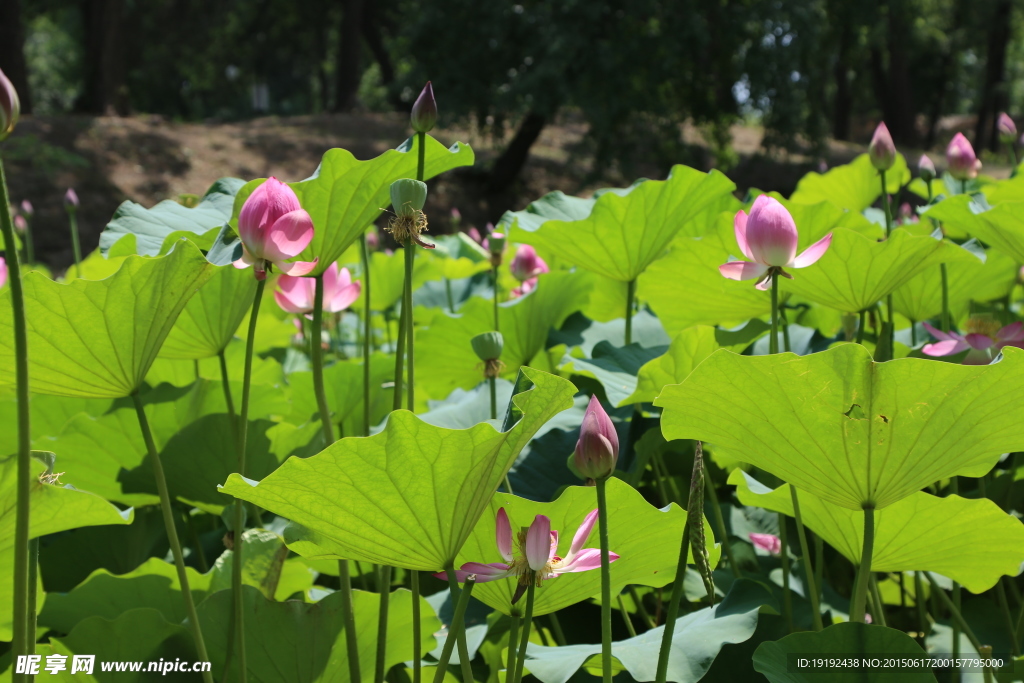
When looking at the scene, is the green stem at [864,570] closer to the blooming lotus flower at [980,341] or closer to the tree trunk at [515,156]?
the blooming lotus flower at [980,341]

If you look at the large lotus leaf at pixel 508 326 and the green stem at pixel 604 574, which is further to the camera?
the large lotus leaf at pixel 508 326

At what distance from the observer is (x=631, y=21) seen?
341 inches

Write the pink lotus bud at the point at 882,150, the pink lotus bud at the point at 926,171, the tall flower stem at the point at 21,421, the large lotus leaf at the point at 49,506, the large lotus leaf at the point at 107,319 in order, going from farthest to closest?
the pink lotus bud at the point at 926,171 < the pink lotus bud at the point at 882,150 < the large lotus leaf at the point at 107,319 < the large lotus leaf at the point at 49,506 < the tall flower stem at the point at 21,421

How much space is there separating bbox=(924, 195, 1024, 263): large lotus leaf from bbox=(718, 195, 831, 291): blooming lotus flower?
0.22 m

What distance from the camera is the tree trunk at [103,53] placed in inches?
387

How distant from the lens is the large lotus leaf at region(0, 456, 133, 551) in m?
0.65

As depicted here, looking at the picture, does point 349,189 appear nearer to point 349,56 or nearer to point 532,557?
point 532,557

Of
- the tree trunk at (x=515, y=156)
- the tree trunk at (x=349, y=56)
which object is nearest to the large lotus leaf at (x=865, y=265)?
the tree trunk at (x=515, y=156)

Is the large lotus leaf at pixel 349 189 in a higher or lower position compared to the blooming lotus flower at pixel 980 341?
higher

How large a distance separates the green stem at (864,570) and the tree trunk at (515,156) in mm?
9433

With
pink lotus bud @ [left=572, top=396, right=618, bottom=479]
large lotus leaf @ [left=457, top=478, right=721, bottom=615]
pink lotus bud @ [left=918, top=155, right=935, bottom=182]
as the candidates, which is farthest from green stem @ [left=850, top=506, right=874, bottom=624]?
pink lotus bud @ [left=918, top=155, right=935, bottom=182]

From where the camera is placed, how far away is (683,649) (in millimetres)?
814

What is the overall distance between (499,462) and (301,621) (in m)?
0.38

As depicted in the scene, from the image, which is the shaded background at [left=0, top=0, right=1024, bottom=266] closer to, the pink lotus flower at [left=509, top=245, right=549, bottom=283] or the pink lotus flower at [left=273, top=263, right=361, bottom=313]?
the pink lotus flower at [left=509, top=245, right=549, bottom=283]
